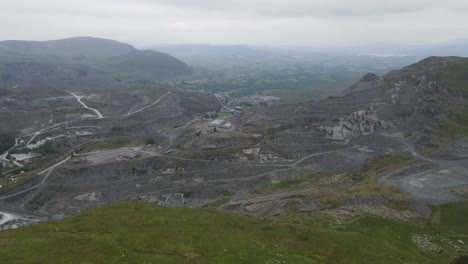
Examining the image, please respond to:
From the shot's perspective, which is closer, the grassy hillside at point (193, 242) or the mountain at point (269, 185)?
the grassy hillside at point (193, 242)

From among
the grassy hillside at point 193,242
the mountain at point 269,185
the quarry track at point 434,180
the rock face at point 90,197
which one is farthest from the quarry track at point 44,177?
the quarry track at point 434,180

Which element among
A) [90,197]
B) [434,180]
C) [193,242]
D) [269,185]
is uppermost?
[193,242]

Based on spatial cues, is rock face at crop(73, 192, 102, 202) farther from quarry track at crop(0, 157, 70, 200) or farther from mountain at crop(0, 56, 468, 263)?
quarry track at crop(0, 157, 70, 200)

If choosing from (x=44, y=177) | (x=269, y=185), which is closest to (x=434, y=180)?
(x=269, y=185)

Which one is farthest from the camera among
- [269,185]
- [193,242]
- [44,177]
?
[44,177]

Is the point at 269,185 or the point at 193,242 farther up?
the point at 193,242

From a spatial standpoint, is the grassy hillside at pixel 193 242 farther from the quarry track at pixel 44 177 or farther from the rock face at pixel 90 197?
the quarry track at pixel 44 177

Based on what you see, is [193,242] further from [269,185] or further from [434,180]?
[434,180]

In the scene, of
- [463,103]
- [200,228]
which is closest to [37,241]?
[200,228]

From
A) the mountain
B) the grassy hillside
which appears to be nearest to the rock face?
the mountain
